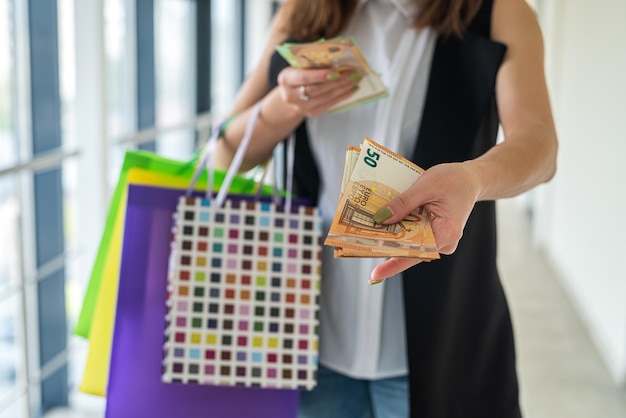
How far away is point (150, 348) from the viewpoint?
4.14 ft

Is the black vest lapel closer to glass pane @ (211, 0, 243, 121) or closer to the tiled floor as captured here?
the tiled floor

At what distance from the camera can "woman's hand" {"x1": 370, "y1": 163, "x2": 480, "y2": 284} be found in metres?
0.78

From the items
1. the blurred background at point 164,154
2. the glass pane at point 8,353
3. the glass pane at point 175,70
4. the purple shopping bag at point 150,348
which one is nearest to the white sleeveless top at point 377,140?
the purple shopping bag at point 150,348

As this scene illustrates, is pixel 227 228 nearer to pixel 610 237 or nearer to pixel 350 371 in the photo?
pixel 350 371

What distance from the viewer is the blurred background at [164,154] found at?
2523mm

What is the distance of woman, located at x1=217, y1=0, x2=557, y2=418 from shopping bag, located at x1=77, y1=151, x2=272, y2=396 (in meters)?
0.11

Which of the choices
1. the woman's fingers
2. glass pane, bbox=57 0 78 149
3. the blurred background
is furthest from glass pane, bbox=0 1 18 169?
the woman's fingers

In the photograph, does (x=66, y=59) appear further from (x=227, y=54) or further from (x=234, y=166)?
(x=227, y=54)

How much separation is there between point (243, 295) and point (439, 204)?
1.71 ft

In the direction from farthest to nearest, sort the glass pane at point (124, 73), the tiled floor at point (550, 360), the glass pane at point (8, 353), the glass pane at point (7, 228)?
the glass pane at point (124, 73)
the tiled floor at point (550, 360)
the glass pane at point (8, 353)
the glass pane at point (7, 228)

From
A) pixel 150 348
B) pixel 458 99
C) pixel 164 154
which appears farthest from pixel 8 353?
pixel 458 99

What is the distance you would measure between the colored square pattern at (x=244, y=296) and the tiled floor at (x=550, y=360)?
183 centimetres

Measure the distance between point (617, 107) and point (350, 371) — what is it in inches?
132

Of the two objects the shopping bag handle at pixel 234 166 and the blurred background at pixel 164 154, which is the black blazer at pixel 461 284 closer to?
the shopping bag handle at pixel 234 166
